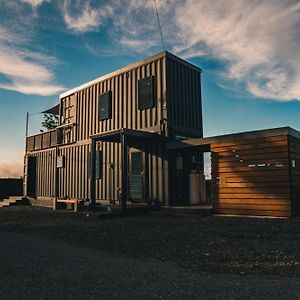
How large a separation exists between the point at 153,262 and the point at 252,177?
22.6 feet

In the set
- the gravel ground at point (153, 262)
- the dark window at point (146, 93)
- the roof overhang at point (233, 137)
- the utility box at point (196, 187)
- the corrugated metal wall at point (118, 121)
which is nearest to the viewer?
the gravel ground at point (153, 262)

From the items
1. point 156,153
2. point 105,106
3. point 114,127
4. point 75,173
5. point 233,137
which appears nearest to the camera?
point 233,137

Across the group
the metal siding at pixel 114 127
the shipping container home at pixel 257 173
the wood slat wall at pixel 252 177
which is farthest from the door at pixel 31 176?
the wood slat wall at pixel 252 177

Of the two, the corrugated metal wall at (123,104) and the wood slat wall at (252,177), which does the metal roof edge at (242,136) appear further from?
the corrugated metal wall at (123,104)

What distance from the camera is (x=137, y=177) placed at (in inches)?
576

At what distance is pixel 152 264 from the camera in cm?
491

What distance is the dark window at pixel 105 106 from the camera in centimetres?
→ 1671

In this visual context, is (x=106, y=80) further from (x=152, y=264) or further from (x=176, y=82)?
(x=152, y=264)

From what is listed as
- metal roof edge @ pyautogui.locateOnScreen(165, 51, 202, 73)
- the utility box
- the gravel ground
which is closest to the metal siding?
metal roof edge @ pyautogui.locateOnScreen(165, 51, 202, 73)

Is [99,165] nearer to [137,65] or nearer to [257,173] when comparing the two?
[137,65]

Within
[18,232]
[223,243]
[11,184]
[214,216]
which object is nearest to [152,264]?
[223,243]

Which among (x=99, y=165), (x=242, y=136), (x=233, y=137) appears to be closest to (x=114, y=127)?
(x=99, y=165)

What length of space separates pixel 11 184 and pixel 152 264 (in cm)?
2293

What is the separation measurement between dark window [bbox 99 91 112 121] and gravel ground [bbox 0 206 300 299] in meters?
8.93
